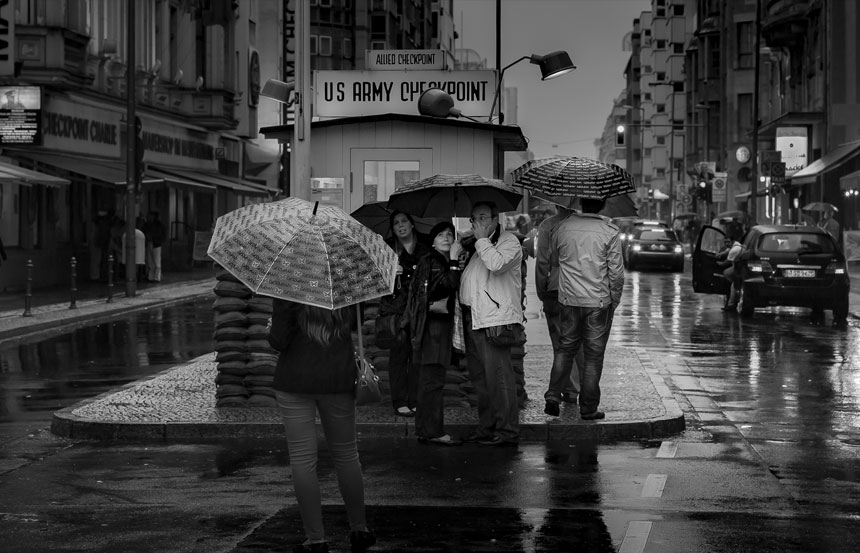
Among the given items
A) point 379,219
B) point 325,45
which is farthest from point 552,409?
point 325,45

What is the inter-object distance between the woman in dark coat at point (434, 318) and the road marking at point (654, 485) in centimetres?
181

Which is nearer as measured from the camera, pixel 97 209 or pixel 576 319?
pixel 576 319

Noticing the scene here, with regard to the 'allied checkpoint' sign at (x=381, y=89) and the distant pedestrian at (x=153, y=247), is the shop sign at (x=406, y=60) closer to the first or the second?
the 'allied checkpoint' sign at (x=381, y=89)

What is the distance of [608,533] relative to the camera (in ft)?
26.2

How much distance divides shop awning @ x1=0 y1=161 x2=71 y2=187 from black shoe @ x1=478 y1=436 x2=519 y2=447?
68.2 ft

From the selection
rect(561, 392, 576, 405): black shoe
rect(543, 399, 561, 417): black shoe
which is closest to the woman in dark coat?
rect(543, 399, 561, 417): black shoe

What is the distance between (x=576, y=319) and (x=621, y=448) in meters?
1.27

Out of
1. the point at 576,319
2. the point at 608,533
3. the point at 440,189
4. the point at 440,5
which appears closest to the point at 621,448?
the point at 576,319

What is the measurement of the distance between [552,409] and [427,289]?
178 cm

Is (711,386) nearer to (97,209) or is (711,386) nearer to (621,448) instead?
(621,448)

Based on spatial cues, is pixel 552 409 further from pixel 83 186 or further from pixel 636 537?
pixel 83 186

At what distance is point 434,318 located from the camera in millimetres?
11070

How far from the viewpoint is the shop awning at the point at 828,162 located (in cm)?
4912

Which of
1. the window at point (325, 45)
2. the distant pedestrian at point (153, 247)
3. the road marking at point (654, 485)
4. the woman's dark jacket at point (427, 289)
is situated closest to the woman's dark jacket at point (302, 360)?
the road marking at point (654, 485)
